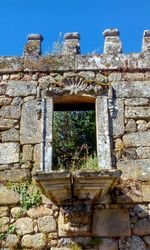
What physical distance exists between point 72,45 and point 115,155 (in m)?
2.33

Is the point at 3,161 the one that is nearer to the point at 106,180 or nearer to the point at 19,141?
the point at 19,141

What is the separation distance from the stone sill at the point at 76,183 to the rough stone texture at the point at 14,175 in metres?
0.70

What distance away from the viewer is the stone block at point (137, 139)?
→ 630 cm

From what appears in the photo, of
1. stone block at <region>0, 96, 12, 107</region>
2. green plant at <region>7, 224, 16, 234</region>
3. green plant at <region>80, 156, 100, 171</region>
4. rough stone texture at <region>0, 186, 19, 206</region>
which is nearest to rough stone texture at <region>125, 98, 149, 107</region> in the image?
green plant at <region>80, 156, 100, 171</region>

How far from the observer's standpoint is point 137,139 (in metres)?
6.34

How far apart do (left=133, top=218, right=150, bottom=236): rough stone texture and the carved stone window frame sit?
976mm

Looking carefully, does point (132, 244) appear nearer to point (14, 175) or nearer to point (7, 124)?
point (14, 175)

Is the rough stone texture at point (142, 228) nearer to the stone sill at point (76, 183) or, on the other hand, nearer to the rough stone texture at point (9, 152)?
the stone sill at point (76, 183)

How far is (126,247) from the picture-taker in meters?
5.59

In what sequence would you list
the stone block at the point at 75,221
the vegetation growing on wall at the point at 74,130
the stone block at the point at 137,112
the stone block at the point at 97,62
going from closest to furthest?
the stone block at the point at 75,221, the stone block at the point at 137,112, the stone block at the point at 97,62, the vegetation growing on wall at the point at 74,130

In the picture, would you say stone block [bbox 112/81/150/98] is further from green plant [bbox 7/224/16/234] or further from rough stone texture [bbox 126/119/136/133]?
green plant [bbox 7/224/16/234]

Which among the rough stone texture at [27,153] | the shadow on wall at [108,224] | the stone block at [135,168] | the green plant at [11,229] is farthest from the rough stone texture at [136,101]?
the green plant at [11,229]

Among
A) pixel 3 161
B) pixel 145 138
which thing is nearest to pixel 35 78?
pixel 3 161

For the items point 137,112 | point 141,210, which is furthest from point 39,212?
point 137,112
